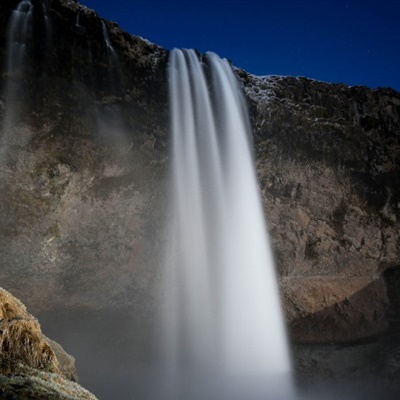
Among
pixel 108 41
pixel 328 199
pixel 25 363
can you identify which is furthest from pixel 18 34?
pixel 328 199

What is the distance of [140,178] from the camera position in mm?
10398

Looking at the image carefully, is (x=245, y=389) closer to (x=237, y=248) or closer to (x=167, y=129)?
(x=237, y=248)

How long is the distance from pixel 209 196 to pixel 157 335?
4.64 meters

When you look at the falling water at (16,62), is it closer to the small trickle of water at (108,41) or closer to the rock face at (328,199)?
the small trickle of water at (108,41)

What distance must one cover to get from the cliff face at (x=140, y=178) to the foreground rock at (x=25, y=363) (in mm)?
6343

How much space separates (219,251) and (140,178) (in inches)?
128

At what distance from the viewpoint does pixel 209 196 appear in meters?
11.0

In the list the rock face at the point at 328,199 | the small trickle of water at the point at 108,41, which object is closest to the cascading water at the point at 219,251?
the rock face at the point at 328,199

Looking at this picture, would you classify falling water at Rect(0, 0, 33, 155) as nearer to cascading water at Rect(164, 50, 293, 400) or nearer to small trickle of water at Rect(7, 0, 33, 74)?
small trickle of water at Rect(7, 0, 33, 74)

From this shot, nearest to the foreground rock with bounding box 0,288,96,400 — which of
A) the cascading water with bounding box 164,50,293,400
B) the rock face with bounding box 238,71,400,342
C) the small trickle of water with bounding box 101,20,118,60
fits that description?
the cascading water with bounding box 164,50,293,400

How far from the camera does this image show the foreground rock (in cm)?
237

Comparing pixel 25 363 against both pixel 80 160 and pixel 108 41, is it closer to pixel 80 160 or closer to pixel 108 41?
pixel 80 160

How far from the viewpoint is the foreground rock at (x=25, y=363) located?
7.78ft

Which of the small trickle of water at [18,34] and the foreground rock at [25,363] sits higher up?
the small trickle of water at [18,34]
